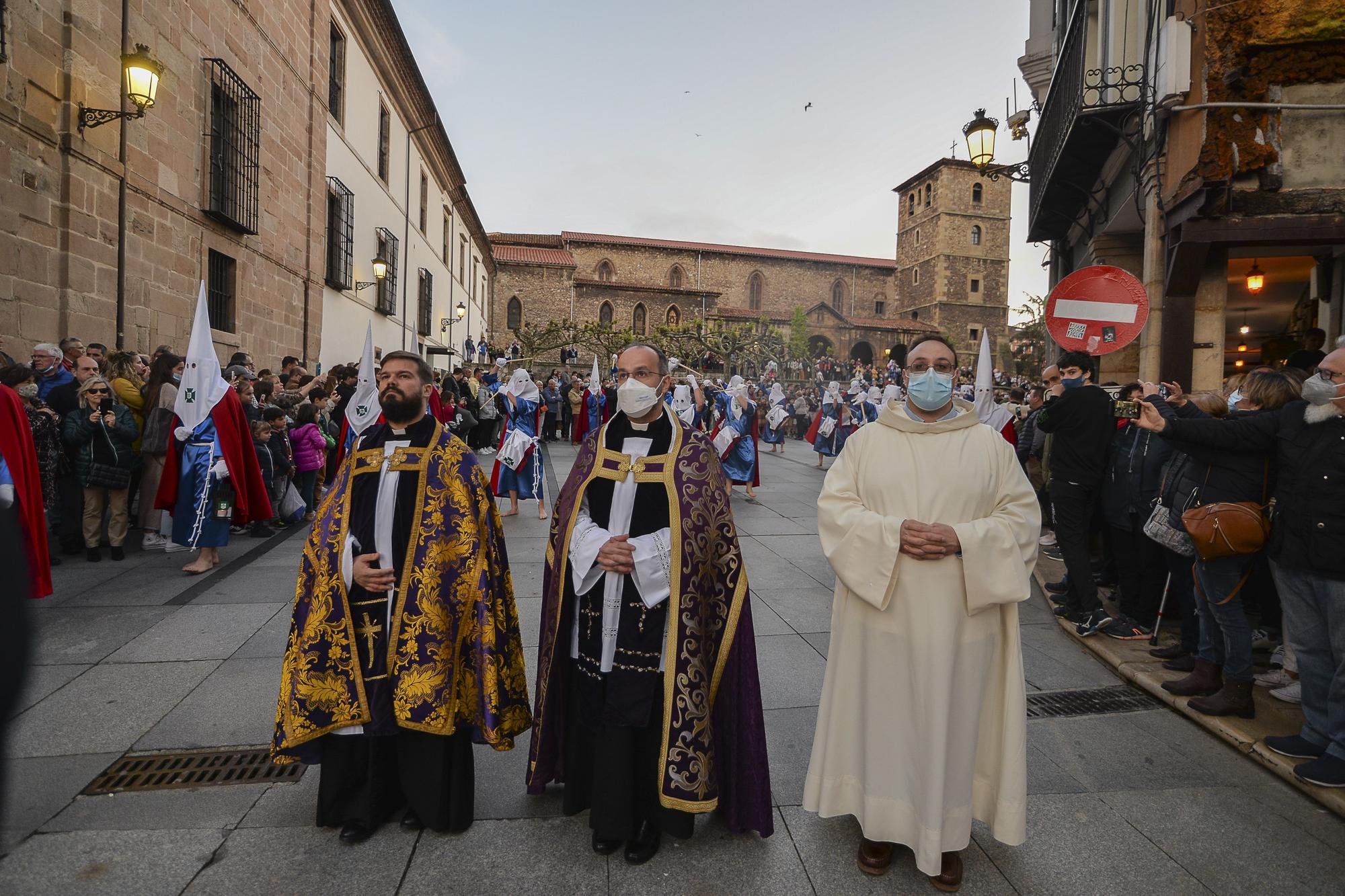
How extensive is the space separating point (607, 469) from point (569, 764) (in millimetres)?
1131

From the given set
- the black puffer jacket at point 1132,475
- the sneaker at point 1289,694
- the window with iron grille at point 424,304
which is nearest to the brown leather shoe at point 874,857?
the sneaker at point 1289,694

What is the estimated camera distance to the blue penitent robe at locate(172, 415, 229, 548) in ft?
21.4

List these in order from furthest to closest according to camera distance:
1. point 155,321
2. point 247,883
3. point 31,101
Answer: point 155,321, point 31,101, point 247,883

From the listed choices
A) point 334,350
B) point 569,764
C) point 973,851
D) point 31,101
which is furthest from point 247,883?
point 334,350

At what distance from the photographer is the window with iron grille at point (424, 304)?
23938 mm

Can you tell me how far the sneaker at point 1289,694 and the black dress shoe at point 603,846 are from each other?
3.83 meters

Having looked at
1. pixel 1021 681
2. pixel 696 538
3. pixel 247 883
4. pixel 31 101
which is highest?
pixel 31 101

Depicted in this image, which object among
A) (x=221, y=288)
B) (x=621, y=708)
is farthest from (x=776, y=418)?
(x=621, y=708)

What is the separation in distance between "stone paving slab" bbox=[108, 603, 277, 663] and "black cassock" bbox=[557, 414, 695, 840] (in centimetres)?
286

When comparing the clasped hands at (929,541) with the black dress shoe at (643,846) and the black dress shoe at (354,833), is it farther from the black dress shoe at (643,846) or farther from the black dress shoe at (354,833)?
the black dress shoe at (354,833)

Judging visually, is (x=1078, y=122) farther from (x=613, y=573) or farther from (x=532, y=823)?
(x=532, y=823)

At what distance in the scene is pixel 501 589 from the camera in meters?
3.05

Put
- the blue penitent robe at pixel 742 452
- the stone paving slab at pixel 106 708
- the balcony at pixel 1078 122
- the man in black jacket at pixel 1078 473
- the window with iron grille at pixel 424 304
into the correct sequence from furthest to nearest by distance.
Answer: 1. the window with iron grille at pixel 424 304
2. the blue penitent robe at pixel 742 452
3. the balcony at pixel 1078 122
4. the man in black jacket at pixel 1078 473
5. the stone paving slab at pixel 106 708

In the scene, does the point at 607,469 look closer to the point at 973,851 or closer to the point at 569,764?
the point at 569,764
